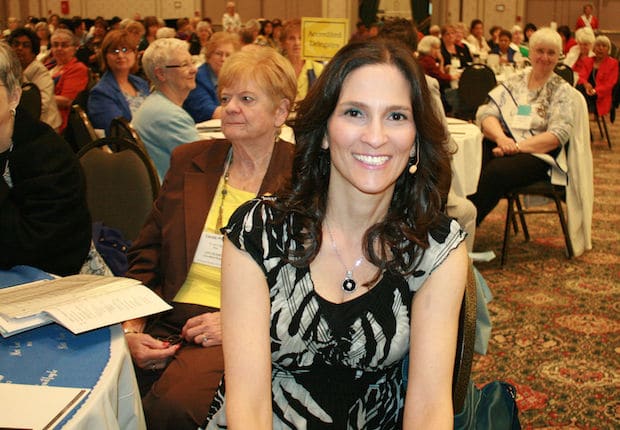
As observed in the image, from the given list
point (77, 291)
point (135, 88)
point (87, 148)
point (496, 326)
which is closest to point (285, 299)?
point (77, 291)

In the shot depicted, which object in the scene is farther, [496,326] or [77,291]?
[496,326]

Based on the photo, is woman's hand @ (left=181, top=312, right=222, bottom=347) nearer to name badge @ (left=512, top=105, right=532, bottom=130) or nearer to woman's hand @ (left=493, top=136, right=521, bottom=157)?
woman's hand @ (left=493, top=136, right=521, bottom=157)

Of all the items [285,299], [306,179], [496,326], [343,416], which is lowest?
[496,326]

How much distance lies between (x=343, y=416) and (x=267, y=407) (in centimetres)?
18

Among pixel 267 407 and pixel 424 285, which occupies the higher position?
pixel 424 285

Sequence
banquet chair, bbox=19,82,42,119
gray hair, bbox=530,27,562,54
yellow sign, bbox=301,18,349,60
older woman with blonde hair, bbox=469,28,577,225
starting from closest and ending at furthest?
1. older woman with blonde hair, bbox=469,28,577,225
2. gray hair, bbox=530,27,562,54
3. banquet chair, bbox=19,82,42,119
4. yellow sign, bbox=301,18,349,60

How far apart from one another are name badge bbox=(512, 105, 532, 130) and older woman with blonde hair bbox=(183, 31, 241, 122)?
6.67 ft

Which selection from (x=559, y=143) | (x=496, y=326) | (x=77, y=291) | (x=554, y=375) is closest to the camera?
(x=77, y=291)

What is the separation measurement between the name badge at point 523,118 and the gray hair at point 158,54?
214 centimetres

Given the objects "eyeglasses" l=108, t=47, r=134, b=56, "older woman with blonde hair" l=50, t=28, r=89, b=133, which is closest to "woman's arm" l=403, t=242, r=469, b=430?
"eyeglasses" l=108, t=47, r=134, b=56

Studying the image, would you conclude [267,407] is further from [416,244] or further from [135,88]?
[135,88]

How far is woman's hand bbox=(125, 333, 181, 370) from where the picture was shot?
207cm

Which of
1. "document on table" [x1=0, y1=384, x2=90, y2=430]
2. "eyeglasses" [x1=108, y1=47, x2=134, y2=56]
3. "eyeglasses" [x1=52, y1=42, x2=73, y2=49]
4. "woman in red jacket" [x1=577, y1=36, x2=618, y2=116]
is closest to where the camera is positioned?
"document on table" [x1=0, y1=384, x2=90, y2=430]

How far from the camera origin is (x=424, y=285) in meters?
1.58
